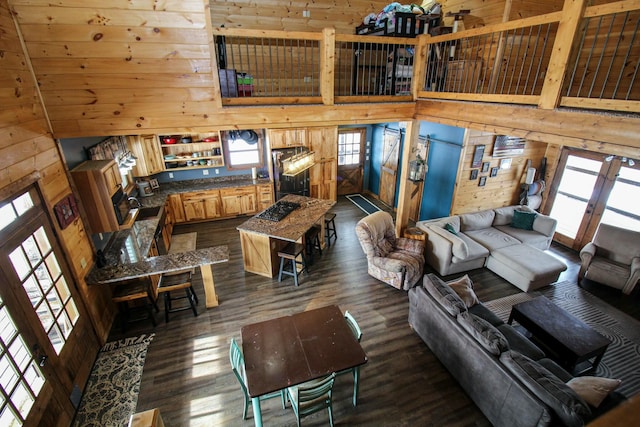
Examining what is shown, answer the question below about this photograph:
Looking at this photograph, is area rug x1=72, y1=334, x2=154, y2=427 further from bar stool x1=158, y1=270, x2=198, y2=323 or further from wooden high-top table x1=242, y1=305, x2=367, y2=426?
wooden high-top table x1=242, y1=305, x2=367, y2=426

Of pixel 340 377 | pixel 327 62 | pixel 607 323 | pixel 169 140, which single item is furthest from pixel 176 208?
pixel 607 323

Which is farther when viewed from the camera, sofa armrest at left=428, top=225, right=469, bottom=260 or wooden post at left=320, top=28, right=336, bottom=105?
sofa armrest at left=428, top=225, right=469, bottom=260

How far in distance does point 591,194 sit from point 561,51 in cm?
462

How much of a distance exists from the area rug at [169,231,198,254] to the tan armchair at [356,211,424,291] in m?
3.59

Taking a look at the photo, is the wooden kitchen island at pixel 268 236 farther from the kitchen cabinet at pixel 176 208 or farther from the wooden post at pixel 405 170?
the kitchen cabinet at pixel 176 208

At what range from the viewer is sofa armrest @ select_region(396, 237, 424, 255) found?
581 cm

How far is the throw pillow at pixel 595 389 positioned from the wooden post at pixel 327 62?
459 centimetres

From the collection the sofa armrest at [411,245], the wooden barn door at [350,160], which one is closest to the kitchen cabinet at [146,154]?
the wooden barn door at [350,160]

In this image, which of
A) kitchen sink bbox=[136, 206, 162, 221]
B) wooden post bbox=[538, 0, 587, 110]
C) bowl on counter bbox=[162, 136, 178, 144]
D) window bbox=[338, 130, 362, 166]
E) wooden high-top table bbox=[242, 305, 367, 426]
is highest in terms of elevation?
wooden post bbox=[538, 0, 587, 110]

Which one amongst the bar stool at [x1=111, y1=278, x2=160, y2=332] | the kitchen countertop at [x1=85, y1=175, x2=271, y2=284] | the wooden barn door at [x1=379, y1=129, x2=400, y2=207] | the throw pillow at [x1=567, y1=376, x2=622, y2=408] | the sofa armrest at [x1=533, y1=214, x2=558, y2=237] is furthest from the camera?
the wooden barn door at [x1=379, y1=129, x2=400, y2=207]

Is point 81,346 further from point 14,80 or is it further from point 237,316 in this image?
point 14,80

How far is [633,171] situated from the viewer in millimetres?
5754

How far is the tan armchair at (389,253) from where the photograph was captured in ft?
17.5

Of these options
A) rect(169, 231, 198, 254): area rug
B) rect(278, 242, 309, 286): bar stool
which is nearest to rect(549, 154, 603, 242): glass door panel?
rect(278, 242, 309, 286): bar stool
